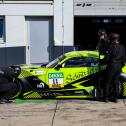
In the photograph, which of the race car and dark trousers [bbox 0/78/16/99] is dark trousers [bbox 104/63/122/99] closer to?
the race car

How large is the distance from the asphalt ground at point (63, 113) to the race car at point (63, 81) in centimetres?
21

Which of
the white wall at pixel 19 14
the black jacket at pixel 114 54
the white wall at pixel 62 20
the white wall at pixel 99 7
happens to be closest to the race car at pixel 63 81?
the black jacket at pixel 114 54

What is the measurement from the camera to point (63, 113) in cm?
1007

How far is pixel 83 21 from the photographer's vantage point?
20.2 meters

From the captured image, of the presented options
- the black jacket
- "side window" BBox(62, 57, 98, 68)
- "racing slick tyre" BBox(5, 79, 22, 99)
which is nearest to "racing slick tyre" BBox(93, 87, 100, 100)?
"side window" BBox(62, 57, 98, 68)

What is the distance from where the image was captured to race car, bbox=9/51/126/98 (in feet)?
37.7

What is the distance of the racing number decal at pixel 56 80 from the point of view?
37.6 ft

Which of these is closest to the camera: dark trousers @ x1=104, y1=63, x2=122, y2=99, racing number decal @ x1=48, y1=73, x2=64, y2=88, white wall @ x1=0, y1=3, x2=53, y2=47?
dark trousers @ x1=104, y1=63, x2=122, y2=99

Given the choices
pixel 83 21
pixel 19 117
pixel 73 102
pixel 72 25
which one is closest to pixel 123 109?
pixel 73 102

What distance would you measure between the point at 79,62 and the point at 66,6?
7.53m

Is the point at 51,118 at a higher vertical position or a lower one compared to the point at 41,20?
lower

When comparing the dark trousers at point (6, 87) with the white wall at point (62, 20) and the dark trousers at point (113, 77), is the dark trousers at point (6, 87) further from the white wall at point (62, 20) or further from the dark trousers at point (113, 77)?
the white wall at point (62, 20)

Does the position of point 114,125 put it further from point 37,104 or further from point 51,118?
point 37,104

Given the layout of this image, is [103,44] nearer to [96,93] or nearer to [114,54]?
[114,54]
